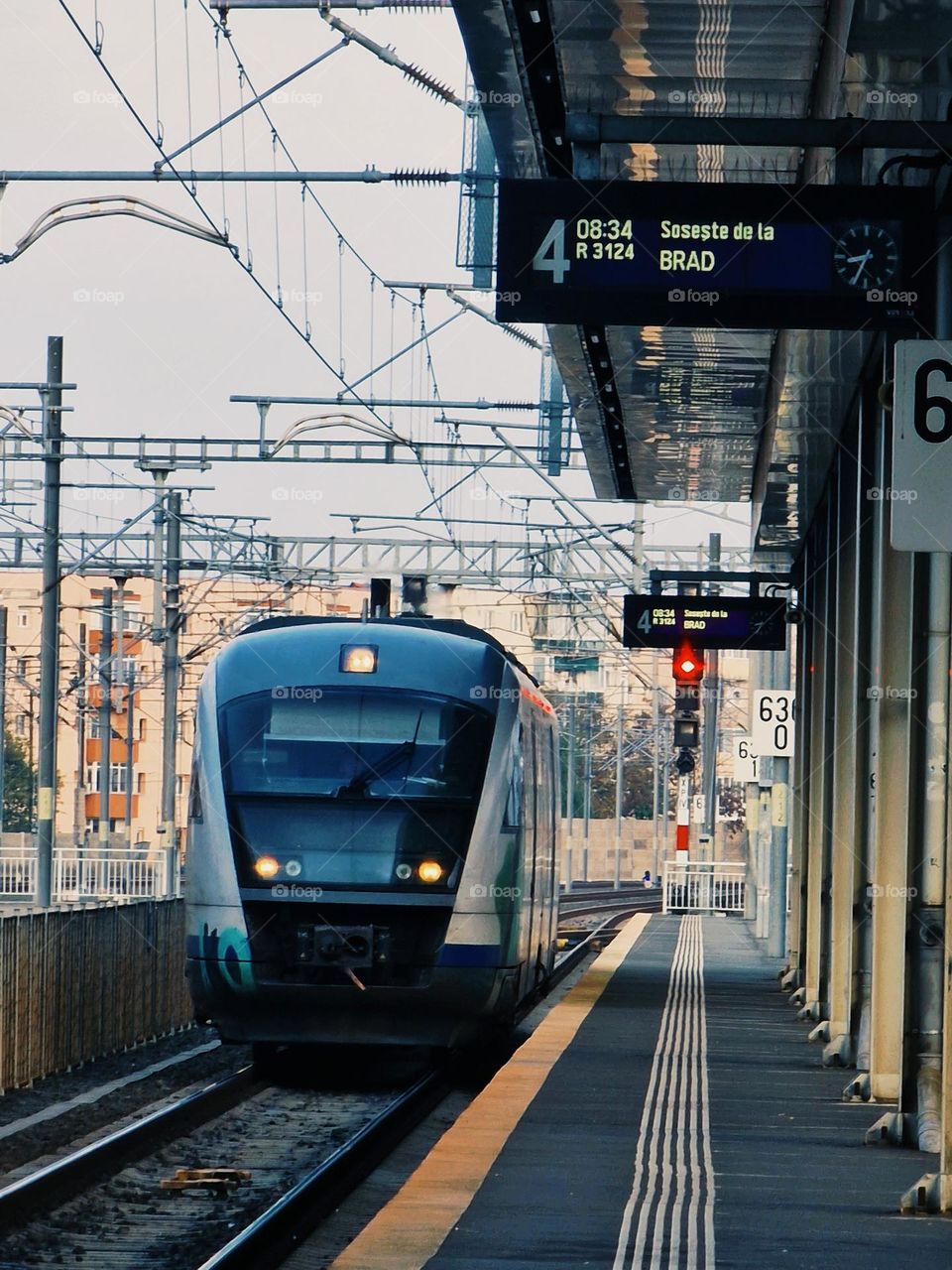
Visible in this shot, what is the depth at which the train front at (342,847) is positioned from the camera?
13711 mm

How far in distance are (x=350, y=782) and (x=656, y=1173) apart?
18.0 ft

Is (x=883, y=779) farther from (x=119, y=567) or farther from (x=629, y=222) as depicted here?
(x=119, y=567)

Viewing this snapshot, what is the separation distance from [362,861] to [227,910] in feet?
2.94

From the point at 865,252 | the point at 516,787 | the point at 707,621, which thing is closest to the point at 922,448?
the point at 865,252

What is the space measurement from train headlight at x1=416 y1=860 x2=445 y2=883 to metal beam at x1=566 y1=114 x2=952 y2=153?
5.50 meters

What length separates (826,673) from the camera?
1834 cm

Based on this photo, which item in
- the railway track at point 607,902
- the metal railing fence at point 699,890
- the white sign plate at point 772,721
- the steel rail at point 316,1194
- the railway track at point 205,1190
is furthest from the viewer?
the railway track at point 607,902

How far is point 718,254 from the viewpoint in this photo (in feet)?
30.6

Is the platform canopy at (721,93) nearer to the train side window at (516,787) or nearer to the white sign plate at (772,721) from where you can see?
the train side window at (516,787)

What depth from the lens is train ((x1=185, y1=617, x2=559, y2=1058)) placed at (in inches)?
540

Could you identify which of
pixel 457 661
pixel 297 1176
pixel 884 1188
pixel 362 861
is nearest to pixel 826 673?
pixel 457 661

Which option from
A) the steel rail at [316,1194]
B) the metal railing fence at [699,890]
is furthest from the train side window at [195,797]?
the metal railing fence at [699,890]

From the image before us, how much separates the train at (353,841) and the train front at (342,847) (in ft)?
0.04

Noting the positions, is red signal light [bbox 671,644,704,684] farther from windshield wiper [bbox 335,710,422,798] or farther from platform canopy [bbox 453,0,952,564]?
windshield wiper [bbox 335,710,422,798]
